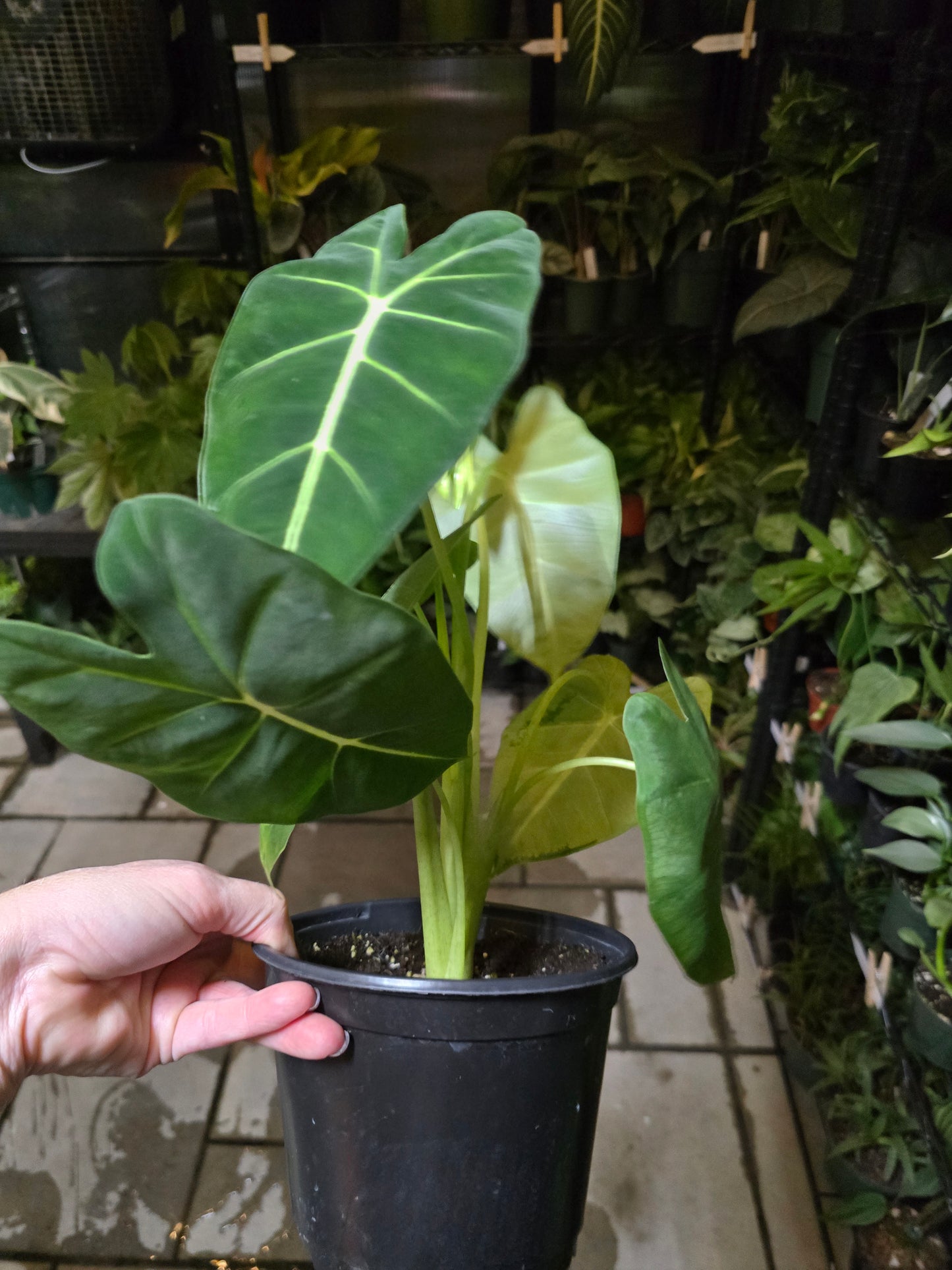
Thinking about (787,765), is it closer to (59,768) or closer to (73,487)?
(73,487)

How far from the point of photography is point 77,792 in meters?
2.05

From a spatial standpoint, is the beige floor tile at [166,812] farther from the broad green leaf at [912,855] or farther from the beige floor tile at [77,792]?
the broad green leaf at [912,855]

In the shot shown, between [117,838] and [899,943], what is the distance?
155cm

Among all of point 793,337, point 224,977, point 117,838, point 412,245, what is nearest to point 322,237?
point 412,245

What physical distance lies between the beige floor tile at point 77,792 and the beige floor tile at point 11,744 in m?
0.08

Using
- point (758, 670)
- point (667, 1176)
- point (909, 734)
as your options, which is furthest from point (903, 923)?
point (758, 670)

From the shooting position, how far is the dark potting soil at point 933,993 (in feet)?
3.53

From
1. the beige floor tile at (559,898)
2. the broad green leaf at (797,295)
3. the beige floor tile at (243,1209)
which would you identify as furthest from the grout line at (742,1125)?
the broad green leaf at (797,295)

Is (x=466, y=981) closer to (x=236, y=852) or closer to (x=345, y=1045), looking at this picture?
(x=345, y=1045)

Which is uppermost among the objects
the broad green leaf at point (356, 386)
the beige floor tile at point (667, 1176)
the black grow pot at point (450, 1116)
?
the broad green leaf at point (356, 386)

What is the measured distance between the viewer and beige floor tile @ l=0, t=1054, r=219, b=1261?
1241mm

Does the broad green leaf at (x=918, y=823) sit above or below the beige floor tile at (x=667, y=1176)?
above

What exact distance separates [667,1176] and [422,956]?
819 mm

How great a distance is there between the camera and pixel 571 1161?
673mm
